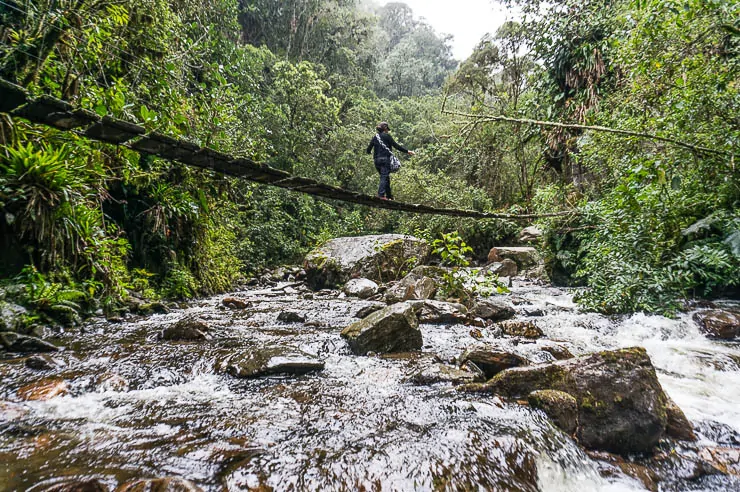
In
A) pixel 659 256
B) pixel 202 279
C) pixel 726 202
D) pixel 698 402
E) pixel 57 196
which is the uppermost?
pixel 726 202

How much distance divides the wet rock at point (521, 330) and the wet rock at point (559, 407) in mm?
1773

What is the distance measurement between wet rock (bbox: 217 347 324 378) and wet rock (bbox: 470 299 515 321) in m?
2.44

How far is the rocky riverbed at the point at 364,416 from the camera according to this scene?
134cm

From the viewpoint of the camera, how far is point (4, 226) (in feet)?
9.97

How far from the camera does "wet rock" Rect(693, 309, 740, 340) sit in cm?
327

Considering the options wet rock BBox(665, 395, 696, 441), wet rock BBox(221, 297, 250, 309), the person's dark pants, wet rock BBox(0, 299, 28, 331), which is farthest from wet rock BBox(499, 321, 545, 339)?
wet rock BBox(0, 299, 28, 331)

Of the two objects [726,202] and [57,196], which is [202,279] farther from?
[726,202]

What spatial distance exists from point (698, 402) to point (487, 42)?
12.1m

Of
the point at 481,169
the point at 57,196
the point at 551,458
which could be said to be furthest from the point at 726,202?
the point at 481,169

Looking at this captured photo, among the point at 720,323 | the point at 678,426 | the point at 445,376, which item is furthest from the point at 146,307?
the point at 720,323

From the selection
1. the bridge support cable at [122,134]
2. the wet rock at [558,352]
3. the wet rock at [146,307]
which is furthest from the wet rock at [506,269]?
the bridge support cable at [122,134]

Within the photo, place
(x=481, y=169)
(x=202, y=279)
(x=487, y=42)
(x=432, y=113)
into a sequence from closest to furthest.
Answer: (x=202, y=279), (x=487, y=42), (x=481, y=169), (x=432, y=113)

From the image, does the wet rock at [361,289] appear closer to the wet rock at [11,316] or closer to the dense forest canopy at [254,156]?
the dense forest canopy at [254,156]

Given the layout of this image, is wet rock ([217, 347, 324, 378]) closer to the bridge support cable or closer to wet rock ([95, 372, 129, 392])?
wet rock ([95, 372, 129, 392])
